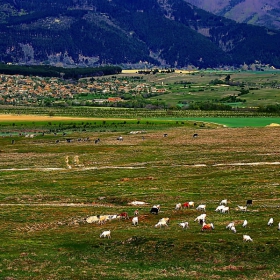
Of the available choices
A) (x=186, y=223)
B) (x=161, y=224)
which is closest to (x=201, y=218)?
(x=186, y=223)

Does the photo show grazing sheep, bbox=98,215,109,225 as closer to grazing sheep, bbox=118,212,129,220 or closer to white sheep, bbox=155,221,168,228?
grazing sheep, bbox=118,212,129,220

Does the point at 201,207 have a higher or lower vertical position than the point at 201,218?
lower

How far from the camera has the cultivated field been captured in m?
35.6

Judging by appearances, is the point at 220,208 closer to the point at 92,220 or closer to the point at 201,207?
the point at 201,207

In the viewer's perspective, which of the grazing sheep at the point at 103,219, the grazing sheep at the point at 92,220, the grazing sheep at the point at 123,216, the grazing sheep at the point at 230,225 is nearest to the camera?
the grazing sheep at the point at 230,225

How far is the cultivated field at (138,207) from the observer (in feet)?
117

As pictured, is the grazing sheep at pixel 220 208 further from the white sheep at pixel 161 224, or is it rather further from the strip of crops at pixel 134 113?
the strip of crops at pixel 134 113

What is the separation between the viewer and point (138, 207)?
5312cm

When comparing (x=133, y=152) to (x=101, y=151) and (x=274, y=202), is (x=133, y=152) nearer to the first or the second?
(x=101, y=151)

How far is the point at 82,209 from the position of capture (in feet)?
174

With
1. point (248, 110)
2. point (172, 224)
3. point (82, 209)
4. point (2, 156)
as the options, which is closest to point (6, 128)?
point (2, 156)

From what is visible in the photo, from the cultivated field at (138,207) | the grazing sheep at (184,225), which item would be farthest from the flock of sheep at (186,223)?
the cultivated field at (138,207)

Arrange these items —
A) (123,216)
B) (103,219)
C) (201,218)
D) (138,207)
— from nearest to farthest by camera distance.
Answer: (201,218), (103,219), (123,216), (138,207)

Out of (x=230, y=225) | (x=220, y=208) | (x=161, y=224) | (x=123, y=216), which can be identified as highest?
(x=230, y=225)
